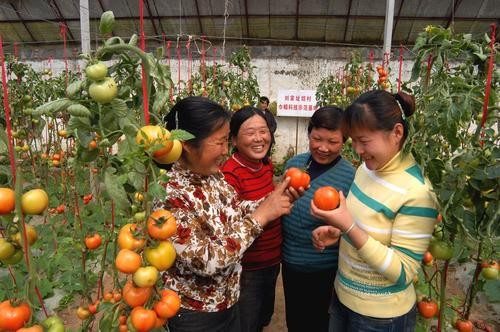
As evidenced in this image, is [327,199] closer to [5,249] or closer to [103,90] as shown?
[103,90]

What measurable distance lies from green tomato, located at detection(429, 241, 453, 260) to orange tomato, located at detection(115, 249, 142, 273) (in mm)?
970

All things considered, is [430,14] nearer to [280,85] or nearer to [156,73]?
[280,85]

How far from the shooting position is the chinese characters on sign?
258 inches

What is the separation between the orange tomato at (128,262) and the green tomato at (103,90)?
352mm

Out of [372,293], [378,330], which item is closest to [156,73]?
[372,293]

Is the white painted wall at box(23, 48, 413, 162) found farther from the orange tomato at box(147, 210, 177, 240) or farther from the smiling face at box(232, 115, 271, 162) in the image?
the orange tomato at box(147, 210, 177, 240)

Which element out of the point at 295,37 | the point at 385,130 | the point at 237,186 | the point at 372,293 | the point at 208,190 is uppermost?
the point at 295,37

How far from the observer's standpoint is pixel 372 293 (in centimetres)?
125

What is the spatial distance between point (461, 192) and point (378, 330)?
21.7 inches

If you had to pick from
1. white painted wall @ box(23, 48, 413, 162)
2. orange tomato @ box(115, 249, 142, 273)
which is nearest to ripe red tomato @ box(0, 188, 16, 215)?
orange tomato @ box(115, 249, 142, 273)

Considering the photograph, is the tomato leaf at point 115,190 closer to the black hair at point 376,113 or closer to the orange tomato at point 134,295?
the orange tomato at point 134,295

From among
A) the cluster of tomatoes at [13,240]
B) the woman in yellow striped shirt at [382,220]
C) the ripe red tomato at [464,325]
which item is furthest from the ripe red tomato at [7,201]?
the ripe red tomato at [464,325]

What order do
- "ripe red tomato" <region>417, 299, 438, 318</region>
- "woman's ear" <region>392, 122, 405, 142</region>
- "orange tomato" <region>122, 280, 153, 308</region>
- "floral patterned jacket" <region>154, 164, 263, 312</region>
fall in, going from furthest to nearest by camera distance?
"ripe red tomato" <region>417, 299, 438, 318</region>
"woman's ear" <region>392, 122, 405, 142</region>
"floral patterned jacket" <region>154, 164, 263, 312</region>
"orange tomato" <region>122, 280, 153, 308</region>

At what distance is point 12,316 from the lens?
80 cm
